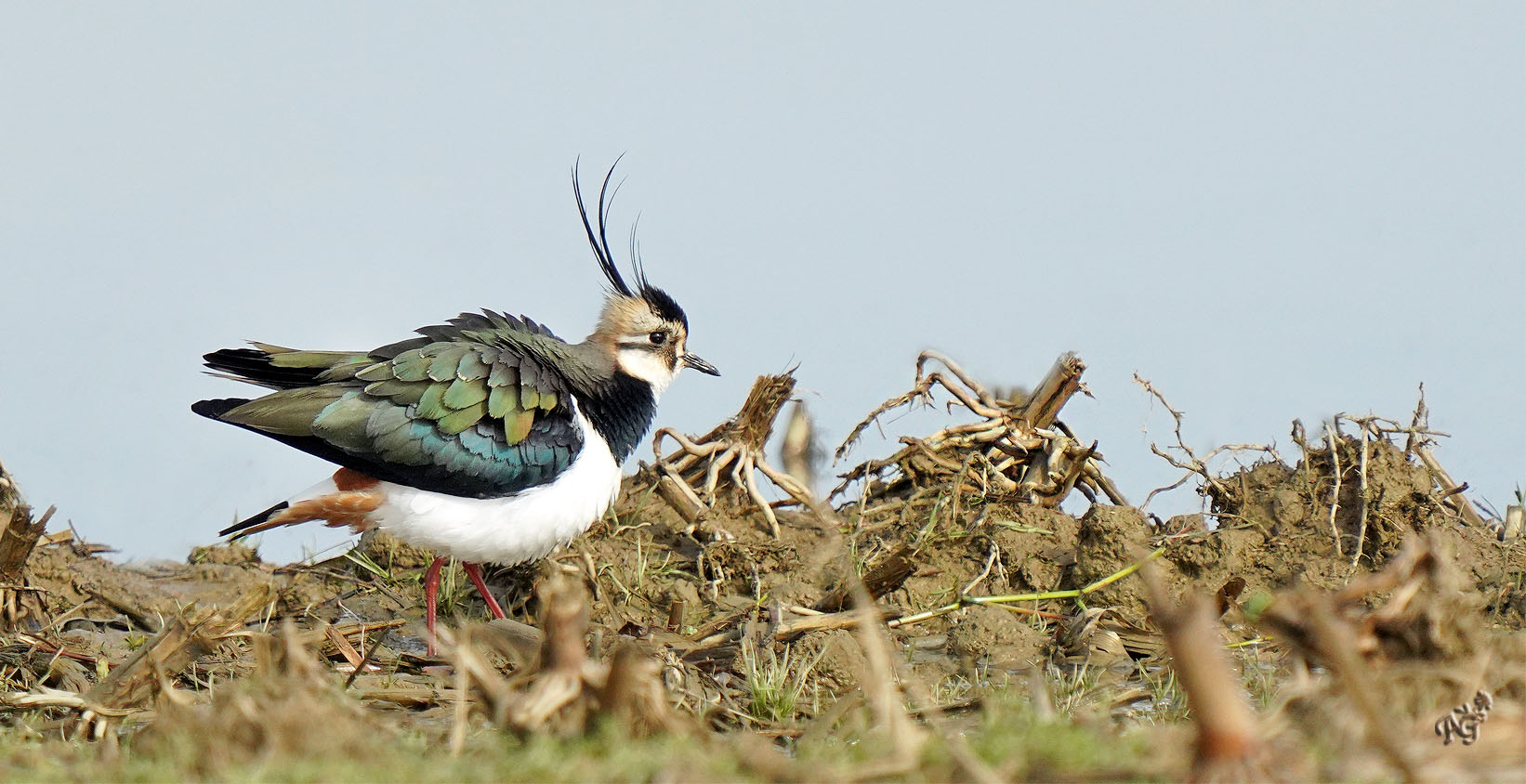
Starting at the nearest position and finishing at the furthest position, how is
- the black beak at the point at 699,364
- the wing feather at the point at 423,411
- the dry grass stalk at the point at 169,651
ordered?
the dry grass stalk at the point at 169,651, the wing feather at the point at 423,411, the black beak at the point at 699,364

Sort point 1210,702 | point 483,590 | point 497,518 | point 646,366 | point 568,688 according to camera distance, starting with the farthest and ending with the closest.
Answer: point 646,366
point 483,590
point 497,518
point 568,688
point 1210,702

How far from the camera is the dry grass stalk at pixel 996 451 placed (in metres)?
7.29

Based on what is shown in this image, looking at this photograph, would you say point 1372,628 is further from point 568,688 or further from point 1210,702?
point 568,688

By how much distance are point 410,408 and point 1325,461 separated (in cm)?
455

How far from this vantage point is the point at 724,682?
5.01 meters

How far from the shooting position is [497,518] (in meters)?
5.87

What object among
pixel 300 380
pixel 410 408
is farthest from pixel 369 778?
pixel 300 380

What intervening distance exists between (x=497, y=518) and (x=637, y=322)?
→ 133 cm

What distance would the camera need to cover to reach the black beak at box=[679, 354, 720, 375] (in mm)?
6992

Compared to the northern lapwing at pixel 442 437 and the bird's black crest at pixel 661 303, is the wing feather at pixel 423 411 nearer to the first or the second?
the northern lapwing at pixel 442 437

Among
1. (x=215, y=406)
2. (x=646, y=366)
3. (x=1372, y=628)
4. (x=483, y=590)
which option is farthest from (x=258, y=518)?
(x=1372, y=628)

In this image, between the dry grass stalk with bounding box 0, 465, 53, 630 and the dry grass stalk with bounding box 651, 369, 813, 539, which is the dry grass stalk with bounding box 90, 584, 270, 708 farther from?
the dry grass stalk with bounding box 651, 369, 813, 539

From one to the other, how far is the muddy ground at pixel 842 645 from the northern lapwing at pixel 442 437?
1.48 ft

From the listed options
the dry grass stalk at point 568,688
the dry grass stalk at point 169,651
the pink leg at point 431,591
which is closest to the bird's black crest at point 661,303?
the pink leg at point 431,591
